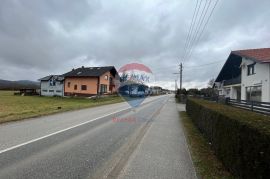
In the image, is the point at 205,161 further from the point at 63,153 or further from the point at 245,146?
the point at 63,153

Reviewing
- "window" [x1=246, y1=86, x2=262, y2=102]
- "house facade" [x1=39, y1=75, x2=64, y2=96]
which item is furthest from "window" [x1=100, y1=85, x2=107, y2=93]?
"window" [x1=246, y1=86, x2=262, y2=102]

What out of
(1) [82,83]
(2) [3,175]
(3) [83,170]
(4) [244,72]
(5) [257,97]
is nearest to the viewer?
(2) [3,175]

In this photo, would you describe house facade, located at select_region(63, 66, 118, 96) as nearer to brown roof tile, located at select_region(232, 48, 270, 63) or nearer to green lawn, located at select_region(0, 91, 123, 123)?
green lawn, located at select_region(0, 91, 123, 123)

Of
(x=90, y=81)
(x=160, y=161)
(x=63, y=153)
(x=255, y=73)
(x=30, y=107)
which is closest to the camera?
(x=160, y=161)

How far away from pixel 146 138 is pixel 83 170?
13.8 ft

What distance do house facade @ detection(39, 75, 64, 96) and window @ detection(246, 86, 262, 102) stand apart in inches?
1603

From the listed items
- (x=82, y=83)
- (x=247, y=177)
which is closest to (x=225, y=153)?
(x=247, y=177)

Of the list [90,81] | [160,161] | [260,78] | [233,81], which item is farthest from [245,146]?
[90,81]

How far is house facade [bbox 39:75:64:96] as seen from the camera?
54.5 meters

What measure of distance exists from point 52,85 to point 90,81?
1363cm

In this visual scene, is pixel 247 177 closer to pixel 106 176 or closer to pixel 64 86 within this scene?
pixel 106 176

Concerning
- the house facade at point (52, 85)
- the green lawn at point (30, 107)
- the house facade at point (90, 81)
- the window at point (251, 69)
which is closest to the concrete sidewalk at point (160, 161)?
the green lawn at point (30, 107)

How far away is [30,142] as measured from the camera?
289 inches

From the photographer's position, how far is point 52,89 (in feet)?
184
